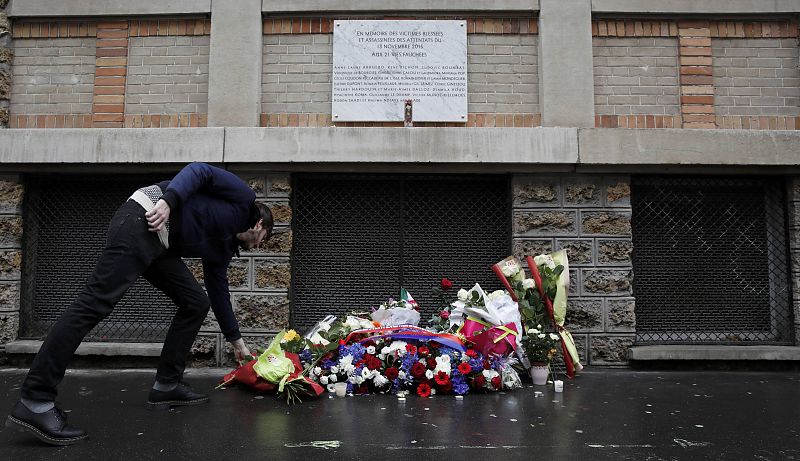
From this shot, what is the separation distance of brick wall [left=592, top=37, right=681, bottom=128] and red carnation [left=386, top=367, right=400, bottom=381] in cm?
313

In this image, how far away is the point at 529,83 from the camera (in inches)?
215

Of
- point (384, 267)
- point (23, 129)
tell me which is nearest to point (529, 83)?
point (384, 267)

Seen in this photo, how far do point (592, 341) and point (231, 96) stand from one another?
13.1 ft

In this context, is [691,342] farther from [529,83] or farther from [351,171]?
[351,171]

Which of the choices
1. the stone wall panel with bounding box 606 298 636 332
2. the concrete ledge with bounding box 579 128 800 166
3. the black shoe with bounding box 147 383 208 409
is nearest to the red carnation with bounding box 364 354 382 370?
the black shoe with bounding box 147 383 208 409

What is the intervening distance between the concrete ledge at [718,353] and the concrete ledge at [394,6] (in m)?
3.33

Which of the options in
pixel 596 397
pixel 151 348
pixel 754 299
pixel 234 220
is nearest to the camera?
pixel 234 220

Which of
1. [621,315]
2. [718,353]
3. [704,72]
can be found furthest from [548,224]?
[704,72]

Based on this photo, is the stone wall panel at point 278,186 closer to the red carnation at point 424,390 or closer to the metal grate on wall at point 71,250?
the metal grate on wall at point 71,250

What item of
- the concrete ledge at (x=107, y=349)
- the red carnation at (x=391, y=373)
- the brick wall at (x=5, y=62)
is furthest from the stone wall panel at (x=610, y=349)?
the brick wall at (x=5, y=62)

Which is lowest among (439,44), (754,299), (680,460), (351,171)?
(680,460)

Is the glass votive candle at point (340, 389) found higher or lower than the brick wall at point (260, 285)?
lower

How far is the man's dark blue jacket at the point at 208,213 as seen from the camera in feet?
11.0

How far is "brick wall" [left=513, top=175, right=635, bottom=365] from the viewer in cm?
510
